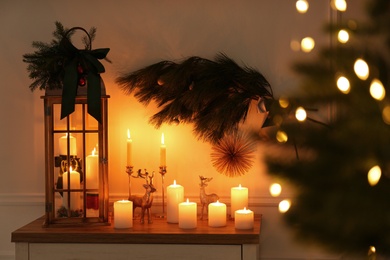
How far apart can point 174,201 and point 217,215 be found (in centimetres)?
20

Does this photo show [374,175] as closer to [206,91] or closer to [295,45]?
[206,91]

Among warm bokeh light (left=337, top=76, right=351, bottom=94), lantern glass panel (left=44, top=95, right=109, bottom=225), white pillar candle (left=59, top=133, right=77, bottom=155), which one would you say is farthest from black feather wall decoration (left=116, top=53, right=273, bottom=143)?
warm bokeh light (left=337, top=76, right=351, bottom=94)

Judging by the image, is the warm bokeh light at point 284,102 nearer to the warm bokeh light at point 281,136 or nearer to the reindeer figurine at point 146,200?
the warm bokeh light at point 281,136

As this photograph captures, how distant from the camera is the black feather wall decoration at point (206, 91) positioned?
7.99ft

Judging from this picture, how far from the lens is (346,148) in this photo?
1.86ft

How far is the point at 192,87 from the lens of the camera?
245 cm

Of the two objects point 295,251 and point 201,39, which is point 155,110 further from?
point 295,251

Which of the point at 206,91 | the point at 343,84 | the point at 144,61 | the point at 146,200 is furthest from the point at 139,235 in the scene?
the point at 343,84

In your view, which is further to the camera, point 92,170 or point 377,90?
Result: point 92,170

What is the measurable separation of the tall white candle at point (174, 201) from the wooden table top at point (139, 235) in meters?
0.13

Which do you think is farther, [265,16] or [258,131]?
[265,16]

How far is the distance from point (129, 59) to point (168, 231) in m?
0.79

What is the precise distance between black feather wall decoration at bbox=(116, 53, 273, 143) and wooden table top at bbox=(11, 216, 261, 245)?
0.45 metres

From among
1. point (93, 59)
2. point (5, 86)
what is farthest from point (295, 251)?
point (5, 86)
